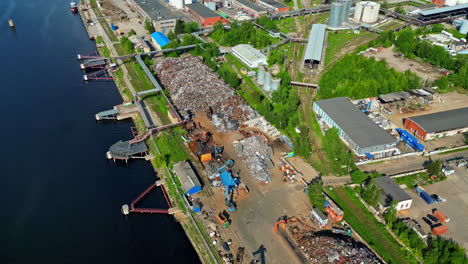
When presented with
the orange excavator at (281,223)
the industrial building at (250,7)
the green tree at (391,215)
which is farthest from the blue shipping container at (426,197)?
the industrial building at (250,7)

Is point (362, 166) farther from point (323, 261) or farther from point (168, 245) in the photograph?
point (168, 245)

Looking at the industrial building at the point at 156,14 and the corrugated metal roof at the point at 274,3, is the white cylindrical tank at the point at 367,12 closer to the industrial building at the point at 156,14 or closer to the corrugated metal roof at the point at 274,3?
the corrugated metal roof at the point at 274,3

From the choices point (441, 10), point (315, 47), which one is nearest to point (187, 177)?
point (315, 47)

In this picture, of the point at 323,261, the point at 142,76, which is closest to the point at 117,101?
the point at 142,76

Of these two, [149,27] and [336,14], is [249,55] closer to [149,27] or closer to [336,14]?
[149,27]

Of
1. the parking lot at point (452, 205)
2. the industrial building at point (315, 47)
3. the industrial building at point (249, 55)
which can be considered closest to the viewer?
the parking lot at point (452, 205)

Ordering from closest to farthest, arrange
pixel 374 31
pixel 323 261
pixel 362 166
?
1. pixel 323 261
2. pixel 362 166
3. pixel 374 31

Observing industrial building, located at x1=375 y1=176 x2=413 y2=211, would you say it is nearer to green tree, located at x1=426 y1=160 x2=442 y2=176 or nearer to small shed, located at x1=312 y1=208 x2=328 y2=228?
green tree, located at x1=426 y1=160 x2=442 y2=176
